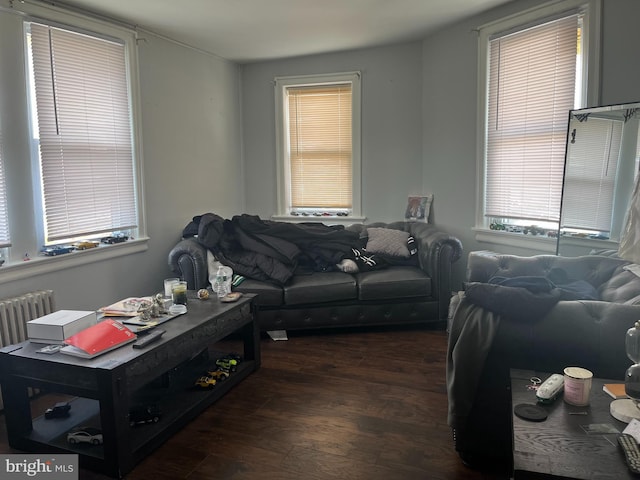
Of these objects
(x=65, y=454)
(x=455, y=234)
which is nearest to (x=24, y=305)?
(x=65, y=454)

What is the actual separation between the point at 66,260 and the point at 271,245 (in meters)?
1.50

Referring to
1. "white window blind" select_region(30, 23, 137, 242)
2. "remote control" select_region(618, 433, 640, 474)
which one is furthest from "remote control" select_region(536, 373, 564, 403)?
"white window blind" select_region(30, 23, 137, 242)

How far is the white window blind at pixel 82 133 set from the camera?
325 cm

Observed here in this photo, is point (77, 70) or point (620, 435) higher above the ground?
point (77, 70)

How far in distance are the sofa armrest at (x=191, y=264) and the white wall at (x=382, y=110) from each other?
1.97 m

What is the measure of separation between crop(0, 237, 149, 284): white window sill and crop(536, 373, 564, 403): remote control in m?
2.95

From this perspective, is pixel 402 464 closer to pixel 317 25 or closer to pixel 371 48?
pixel 317 25

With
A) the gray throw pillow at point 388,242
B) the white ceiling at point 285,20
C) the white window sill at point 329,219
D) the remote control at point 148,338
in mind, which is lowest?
the remote control at point 148,338

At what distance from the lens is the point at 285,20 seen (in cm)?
394

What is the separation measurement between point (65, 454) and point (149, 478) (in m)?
0.42

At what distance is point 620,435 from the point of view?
1394 mm

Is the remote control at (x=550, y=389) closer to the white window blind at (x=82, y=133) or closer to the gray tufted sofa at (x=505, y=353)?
the gray tufted sofa at (x=505, y=353)

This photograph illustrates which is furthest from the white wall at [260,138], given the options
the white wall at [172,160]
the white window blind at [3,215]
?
the white window blind at [3,215]

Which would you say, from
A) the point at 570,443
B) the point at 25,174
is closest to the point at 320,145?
the point at 25,174
